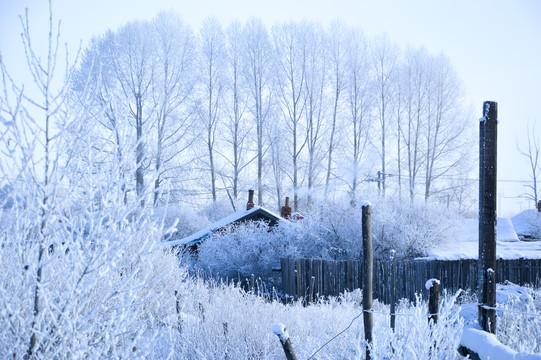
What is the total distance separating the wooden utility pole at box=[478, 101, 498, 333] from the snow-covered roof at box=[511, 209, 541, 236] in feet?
65.1

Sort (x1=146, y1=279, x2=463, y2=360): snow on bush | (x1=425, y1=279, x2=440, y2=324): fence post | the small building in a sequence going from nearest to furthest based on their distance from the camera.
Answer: (x1=425, y1=279, x2=440, y2=324): fence post
(x1=146, y1=279, x2=463, y2=360): snow on bush
the small building

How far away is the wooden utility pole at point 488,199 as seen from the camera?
4.46 metres

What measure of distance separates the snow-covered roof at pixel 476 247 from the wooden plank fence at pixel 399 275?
47cm

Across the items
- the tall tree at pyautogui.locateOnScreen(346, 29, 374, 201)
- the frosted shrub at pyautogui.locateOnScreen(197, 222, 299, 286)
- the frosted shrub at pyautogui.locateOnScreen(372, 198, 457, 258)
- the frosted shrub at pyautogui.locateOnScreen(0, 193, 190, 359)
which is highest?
the tall tree at pyautogui.locateOnScreen(346, 29, 374, 201)

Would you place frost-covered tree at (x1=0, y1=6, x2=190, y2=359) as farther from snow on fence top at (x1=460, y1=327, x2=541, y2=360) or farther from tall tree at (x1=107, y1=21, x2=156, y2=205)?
tall tree at (x1=107, y1=21, x2=156, y2=205)

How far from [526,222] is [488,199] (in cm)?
2276

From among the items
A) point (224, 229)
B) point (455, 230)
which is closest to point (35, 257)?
point (224, 229)

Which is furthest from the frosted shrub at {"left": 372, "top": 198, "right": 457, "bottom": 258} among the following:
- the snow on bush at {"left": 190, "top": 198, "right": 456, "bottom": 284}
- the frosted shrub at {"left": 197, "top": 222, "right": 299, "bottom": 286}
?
the frosted shrub at {"left": 197, "top": 222, "right": 299, "bottom": 286}

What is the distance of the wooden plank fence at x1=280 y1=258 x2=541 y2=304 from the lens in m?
10.9

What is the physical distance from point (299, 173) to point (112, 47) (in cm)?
1104

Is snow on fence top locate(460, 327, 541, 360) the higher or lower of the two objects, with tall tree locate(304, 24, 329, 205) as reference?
lower

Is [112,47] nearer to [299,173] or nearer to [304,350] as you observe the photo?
[299,173]

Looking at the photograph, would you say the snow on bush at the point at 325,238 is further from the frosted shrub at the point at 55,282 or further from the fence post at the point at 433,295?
the frosted shrub at the point at 55,282

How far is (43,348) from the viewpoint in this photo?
275 cm
